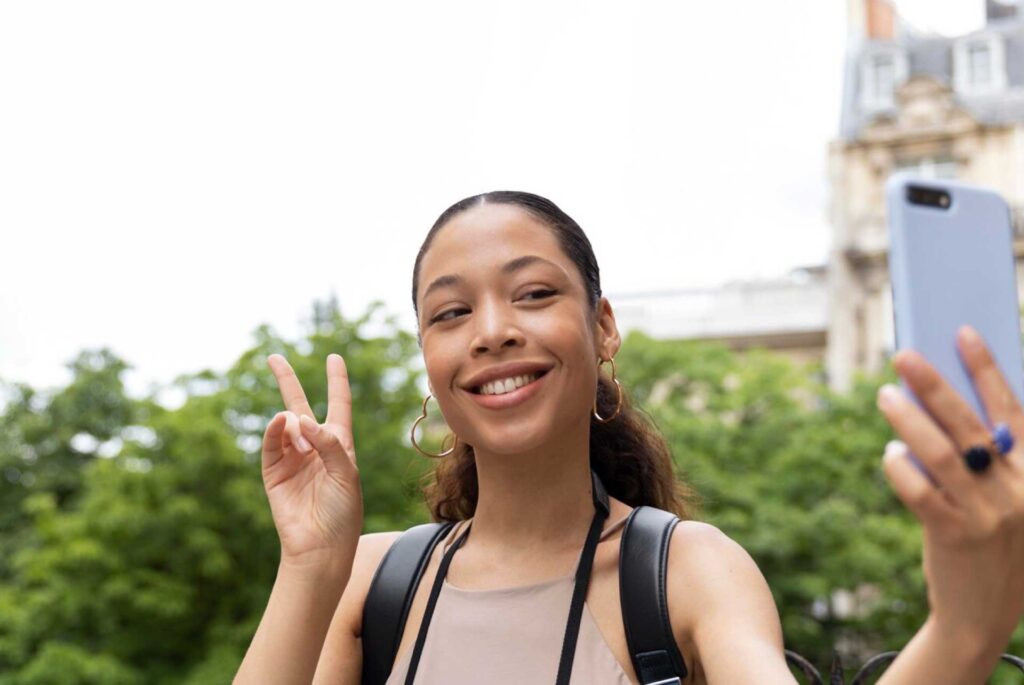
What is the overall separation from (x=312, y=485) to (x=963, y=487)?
1.09 meters

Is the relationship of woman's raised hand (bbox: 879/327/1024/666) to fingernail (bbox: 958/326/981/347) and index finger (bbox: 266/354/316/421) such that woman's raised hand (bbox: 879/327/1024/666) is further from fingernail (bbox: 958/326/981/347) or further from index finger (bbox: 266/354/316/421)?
index finger (bbox: 266/354/316/421)

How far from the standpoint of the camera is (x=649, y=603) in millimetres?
1837

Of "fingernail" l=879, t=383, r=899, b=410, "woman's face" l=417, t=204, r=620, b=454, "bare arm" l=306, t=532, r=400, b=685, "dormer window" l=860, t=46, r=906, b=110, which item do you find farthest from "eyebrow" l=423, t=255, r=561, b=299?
"dormer window" l=860, t=46, r=906, b=110

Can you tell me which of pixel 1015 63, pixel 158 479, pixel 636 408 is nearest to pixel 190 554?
pixel 158 479

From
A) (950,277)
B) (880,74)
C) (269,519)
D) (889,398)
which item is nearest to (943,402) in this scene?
(889,398)

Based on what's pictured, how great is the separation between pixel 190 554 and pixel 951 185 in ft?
38.8

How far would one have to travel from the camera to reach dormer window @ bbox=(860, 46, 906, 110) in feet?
75.5

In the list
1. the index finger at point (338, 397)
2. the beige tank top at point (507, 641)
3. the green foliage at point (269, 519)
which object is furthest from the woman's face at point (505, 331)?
the green foliage at point (269, 519)

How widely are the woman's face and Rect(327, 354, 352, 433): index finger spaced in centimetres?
14

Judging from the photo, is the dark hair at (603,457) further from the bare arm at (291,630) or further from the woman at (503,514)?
the bare arm at (291,630)

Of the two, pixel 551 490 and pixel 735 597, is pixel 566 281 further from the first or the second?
pixel 735 597

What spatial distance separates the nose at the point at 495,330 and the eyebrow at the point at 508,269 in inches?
2.6

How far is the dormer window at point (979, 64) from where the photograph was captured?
73.9ft

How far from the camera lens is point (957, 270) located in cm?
120
